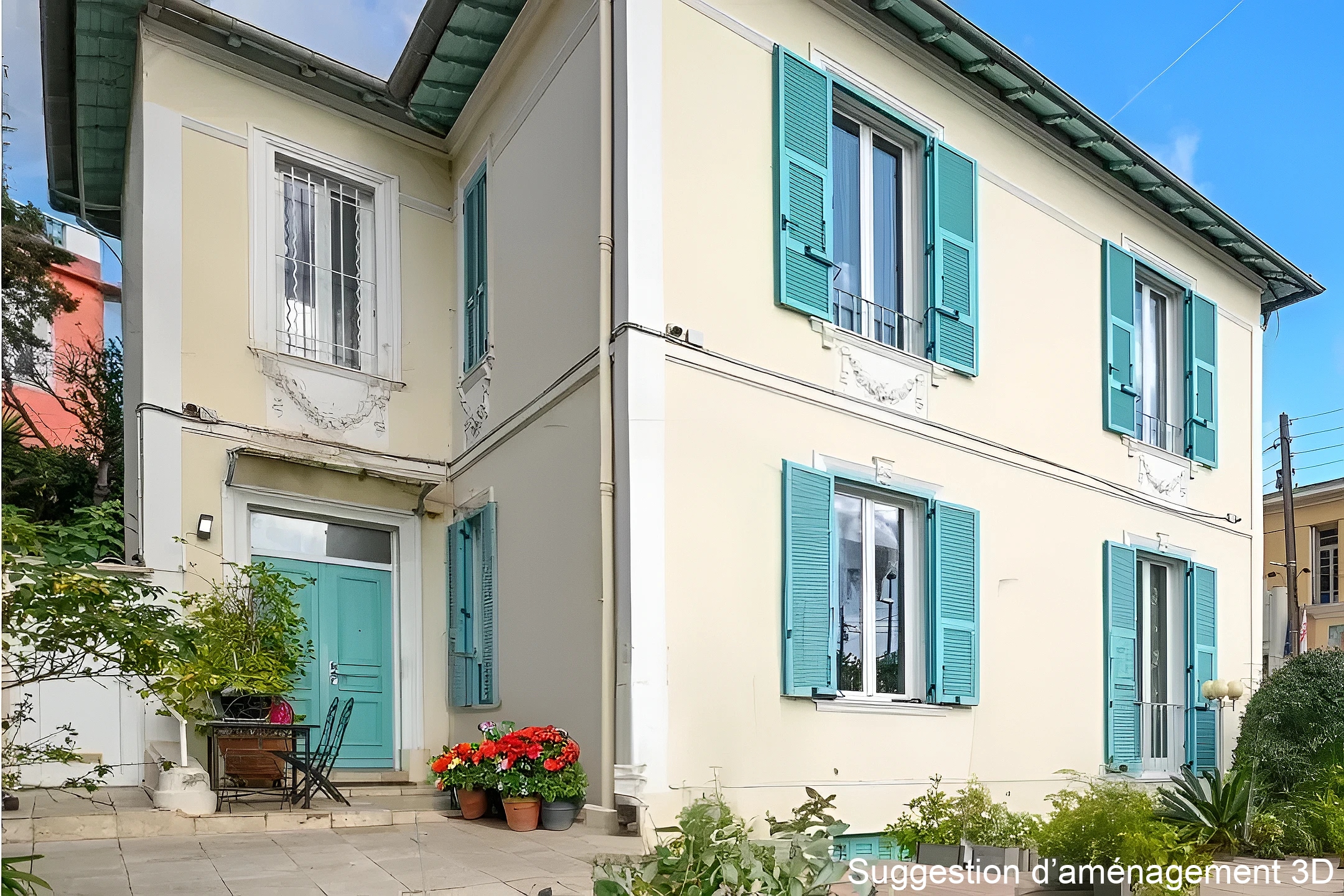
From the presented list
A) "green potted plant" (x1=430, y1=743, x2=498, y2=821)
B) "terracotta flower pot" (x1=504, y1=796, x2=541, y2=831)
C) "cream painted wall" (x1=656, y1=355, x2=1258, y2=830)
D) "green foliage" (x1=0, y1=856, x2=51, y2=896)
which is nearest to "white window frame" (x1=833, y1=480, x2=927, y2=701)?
"cream painted wall" (x1=656, y1=355, x2=1258, y2=830)

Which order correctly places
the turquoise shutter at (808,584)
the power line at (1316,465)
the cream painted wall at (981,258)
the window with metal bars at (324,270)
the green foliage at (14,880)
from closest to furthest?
1. the green foliage at (14,880)
2. the power line at (1316,465)
3. the turquoise shutter at (808,584)
4. the cream painted wall at (981,258)
5. the window with metal bars at (324,270)

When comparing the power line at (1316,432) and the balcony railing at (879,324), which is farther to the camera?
the balcony railing at (879,324)

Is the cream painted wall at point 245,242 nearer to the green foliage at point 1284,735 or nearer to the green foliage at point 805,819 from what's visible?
the green foliage at point 805,819

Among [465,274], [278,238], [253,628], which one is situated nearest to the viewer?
[253,628]

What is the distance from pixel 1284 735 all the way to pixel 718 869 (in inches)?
152

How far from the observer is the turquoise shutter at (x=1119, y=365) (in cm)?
496

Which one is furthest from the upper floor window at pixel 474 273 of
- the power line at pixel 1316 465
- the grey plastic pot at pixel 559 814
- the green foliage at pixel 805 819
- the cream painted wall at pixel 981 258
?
the power line at pixel 1316 465

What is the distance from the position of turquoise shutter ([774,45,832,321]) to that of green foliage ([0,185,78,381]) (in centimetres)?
300

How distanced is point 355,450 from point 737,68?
3.02 meters

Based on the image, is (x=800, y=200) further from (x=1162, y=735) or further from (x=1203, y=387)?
(x=1162, y=735)

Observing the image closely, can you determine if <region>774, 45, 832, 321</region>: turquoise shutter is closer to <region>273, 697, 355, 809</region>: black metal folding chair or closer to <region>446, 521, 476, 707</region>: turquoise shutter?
<region>446, 521, 476, 707</region>: turquoise shutter

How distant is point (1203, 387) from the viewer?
16.1 feet

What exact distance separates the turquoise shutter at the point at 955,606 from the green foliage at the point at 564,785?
4.87 ft

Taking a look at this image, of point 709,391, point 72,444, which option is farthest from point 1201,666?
point 72,444
